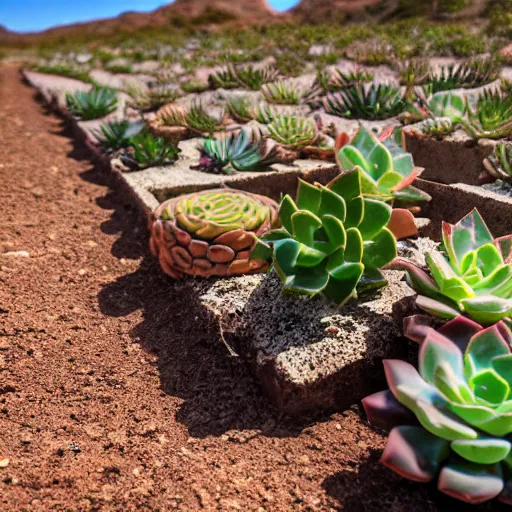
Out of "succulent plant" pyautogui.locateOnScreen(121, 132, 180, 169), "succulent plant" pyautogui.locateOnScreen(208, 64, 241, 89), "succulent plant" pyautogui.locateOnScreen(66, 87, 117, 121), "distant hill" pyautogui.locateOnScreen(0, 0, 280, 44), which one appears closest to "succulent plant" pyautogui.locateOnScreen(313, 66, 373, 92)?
"succulent plant" pyautogui.locateOnScreen(208, 64, 241, 89)

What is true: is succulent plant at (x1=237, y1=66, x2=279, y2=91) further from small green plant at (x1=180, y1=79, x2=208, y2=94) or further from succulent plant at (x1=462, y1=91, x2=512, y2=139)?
succulent plant at (x1=462, y1=91, x2=512, y2=139)

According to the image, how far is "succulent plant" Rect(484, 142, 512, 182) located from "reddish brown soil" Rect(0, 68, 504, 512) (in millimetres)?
1676

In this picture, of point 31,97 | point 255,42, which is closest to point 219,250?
point 31,97

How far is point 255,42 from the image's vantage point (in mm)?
12180

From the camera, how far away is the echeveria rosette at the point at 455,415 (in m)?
1.23

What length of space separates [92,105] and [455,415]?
517 centimetres

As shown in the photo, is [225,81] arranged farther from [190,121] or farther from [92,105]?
[190,121]

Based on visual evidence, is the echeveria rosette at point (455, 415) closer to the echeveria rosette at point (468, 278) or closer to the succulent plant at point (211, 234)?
the echeveria rosette at point (468, 278)

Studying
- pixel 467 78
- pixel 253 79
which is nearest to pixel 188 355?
pixel 467 78

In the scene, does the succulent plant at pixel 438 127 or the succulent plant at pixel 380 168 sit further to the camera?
the succulent plant at pixel 438 127

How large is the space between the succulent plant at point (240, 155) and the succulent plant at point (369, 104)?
126 cm

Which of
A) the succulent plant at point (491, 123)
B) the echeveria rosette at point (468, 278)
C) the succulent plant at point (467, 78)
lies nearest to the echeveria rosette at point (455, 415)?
the echeveria rosette at point (468, 278)

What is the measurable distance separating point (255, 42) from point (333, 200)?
36.8 ft

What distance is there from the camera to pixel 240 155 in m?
3.57
